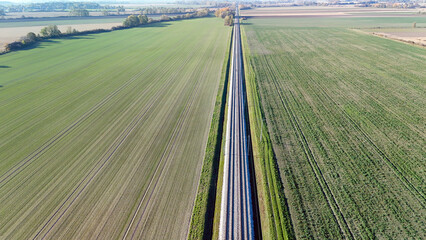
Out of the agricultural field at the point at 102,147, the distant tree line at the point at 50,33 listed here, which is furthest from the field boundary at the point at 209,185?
the distant tree line at the point at 50,33

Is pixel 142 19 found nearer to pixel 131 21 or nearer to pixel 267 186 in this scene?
pixel 131 21

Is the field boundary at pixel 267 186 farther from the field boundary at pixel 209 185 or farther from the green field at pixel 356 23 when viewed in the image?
the green field at pixel 356 23

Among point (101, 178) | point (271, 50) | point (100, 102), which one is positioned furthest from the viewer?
point (271, 50)

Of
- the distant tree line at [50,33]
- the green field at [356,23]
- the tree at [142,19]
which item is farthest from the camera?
the tree at [142,19]

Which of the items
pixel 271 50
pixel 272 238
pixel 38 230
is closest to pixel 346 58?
pixel 271 50

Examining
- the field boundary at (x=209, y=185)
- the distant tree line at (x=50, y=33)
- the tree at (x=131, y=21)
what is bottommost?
the field boundary at (x=209, y=185)

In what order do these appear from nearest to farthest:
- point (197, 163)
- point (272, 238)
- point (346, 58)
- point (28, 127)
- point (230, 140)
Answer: point (272, 238) → point (197, 163) → point (230, 140) → point (28, 127) → point (346, 58)

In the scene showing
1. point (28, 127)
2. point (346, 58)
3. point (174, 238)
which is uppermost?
point (346, 58)

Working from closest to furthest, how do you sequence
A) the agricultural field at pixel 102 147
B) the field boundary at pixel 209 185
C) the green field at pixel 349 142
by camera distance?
1. the field boundary at pixel 209 185
2. the green field at pixel 349 142
3. the agricultural field at pixel 102 147

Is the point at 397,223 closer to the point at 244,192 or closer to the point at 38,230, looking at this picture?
the point at 244,192
